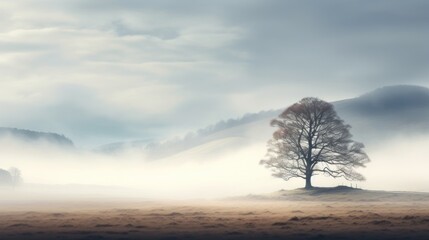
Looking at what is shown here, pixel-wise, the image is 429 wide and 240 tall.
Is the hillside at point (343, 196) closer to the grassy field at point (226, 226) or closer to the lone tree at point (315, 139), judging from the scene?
the lone tree at point (315, 139)

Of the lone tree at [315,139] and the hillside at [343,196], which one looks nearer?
the hillside at [343,196]

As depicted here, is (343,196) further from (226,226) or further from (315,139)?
(226,226)


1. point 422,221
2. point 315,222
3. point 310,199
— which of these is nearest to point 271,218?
point 315,222

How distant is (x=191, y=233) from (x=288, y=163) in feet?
226

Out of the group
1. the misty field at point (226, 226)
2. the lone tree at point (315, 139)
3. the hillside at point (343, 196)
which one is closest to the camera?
the misty field at point (226, 226)

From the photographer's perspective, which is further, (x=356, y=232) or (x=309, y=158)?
(x=309, y=158)

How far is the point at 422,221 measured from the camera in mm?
61781

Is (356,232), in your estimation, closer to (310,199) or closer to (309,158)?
(310,199)

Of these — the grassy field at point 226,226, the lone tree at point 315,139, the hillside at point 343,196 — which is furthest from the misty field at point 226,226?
the lone tree at point 315,139

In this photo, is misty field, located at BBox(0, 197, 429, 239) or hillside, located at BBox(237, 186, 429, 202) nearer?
misty field, located at BBox(0, 197, 429, 239)

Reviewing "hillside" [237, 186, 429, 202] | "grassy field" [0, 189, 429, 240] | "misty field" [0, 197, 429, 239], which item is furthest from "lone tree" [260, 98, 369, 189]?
"misty field" [0, 197, 429, 239]

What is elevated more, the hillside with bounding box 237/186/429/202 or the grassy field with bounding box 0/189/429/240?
the hillside with bounding box 237/186/429/202

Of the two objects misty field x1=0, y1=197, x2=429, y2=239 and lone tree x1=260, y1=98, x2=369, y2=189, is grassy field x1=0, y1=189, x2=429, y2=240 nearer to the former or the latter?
misty field x1=0, y1=197, x2=429, y2=239

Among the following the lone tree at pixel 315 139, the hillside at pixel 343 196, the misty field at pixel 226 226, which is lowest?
the misty field at pixel 226 226
